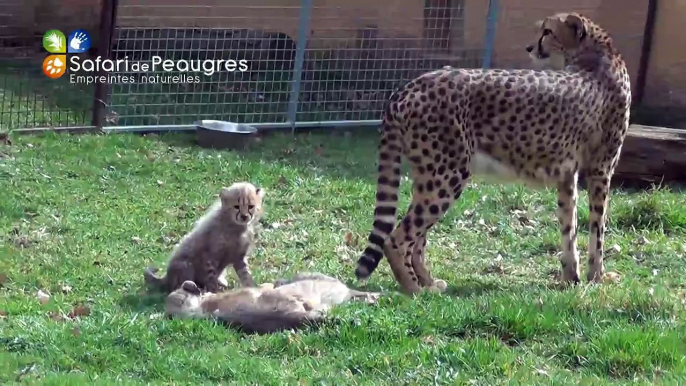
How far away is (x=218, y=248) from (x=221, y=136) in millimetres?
3658

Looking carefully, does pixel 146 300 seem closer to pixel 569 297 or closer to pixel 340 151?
pixel 569 297

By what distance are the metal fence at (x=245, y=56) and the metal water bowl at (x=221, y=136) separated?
0.48m

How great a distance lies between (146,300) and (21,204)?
2147mm

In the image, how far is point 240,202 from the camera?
6195mm

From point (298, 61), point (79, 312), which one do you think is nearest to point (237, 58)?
point (298, 61)

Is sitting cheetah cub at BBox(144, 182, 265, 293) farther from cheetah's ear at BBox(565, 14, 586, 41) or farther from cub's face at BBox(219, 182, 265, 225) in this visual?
cheetah's ear at BBox(565, 14, 586, 41)

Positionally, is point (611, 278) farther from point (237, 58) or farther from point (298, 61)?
point (237, 58)

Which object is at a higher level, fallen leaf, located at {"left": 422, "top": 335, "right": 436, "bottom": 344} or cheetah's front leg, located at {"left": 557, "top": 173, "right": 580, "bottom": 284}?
cheetah's front leg, located at {"left": 557, "top": 173, "right": 580, "bottom": 284}

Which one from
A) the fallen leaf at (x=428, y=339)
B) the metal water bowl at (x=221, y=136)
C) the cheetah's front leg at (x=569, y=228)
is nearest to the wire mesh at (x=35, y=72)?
the metal water bowl at (x=221, y=136)

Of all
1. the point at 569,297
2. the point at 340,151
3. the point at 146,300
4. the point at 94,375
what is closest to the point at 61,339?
the point at 94,375

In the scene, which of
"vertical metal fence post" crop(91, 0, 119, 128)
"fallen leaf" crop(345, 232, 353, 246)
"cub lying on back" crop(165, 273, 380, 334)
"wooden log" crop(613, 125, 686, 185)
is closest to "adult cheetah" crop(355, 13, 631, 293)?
"cub lying on back" crop(165, 273, 380, 334)

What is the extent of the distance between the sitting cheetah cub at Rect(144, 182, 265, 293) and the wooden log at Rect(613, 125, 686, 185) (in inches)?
158

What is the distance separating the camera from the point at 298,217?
791 cm

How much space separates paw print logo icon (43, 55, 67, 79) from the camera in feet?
37.4
